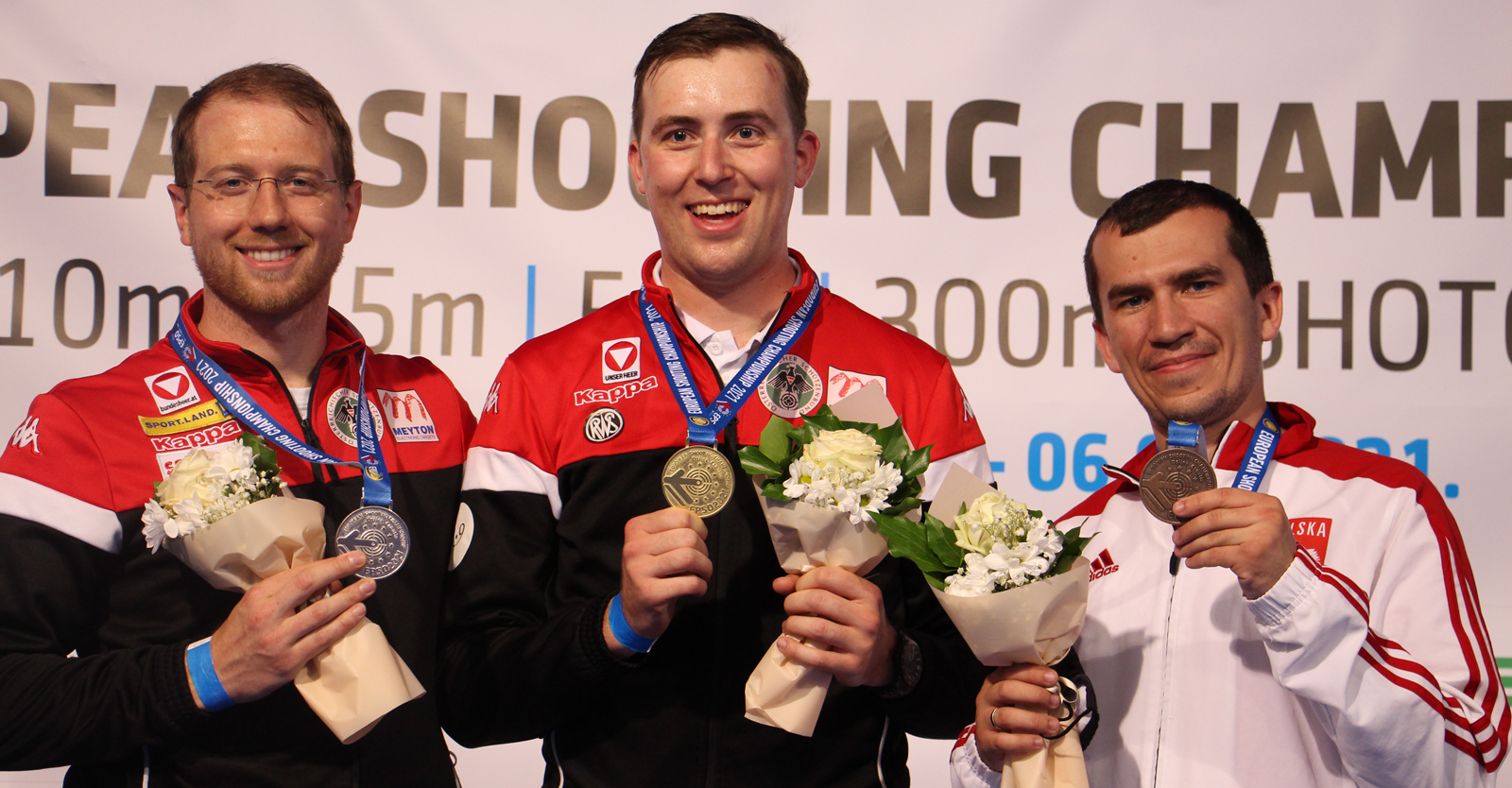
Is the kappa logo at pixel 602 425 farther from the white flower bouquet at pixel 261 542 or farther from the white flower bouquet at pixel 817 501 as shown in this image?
the white flower bouquet at pixel 261 542

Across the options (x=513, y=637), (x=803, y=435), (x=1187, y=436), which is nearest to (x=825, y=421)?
(x=803, y=435)

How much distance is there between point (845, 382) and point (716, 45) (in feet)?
2.23

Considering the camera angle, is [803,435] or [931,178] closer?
[803,435]

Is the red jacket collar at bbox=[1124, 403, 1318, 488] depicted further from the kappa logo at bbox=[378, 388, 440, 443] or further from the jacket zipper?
the kappa logo at bbox=[378, 388, 440, 443]

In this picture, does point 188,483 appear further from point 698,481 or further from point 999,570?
point 999,570

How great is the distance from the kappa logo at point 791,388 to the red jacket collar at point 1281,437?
738mm

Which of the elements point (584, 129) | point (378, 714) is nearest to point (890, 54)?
point (584, 129)

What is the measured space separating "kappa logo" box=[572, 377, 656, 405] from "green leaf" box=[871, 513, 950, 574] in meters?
0.60

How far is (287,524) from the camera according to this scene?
1.80 meters

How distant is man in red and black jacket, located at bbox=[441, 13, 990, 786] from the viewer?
5.77ft

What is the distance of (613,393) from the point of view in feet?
6.74

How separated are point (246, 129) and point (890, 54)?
1.94 metres

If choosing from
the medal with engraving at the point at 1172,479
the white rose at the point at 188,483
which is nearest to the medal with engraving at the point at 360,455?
the white rose at the point at 188,483

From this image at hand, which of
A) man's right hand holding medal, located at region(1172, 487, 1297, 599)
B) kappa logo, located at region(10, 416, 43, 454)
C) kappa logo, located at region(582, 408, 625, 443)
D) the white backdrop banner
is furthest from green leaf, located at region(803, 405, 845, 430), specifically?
the white backdrop banner
